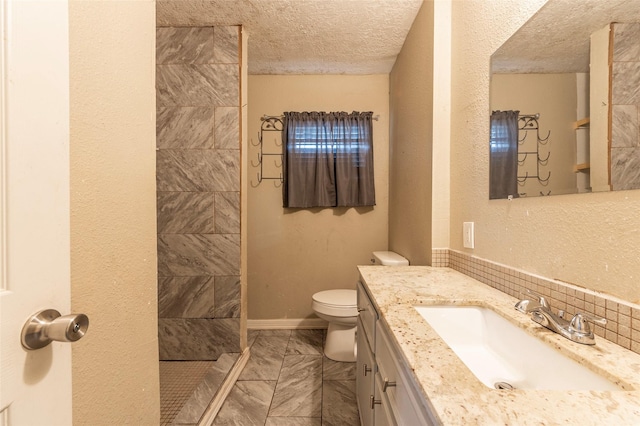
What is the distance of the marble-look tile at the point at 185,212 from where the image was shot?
6.68 ft

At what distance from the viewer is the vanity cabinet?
58 centimetres

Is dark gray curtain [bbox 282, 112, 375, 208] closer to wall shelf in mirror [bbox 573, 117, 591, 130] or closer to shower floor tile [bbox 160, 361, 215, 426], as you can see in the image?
shower floor tile [bbox 160, 361, 215, 426]

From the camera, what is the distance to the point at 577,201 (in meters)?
0.78

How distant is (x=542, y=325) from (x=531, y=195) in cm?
45

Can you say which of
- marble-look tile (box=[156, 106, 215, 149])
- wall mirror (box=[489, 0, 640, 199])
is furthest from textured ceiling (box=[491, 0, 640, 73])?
marble-look tile (box=[156, 106, 215, 149])

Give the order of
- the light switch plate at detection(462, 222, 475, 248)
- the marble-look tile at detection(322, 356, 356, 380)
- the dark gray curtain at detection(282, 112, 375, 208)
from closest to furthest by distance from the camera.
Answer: the light switch plate at detection(462, 222, 475, 248) < the marble-look tile at detection(322, 356, 356, 380) < the dark gray curtain at detection(282, 112, 375, 208)

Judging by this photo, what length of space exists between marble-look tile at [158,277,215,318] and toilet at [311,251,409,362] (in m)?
0.79

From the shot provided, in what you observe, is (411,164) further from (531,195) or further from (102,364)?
(102,364)

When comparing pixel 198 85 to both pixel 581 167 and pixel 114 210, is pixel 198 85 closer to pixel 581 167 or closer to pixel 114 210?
pixel 114 210

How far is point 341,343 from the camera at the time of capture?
211 cm

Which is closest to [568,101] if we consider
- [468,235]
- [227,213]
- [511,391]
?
[468,235]

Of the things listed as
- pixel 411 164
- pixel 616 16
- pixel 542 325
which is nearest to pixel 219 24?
pixel 411 164

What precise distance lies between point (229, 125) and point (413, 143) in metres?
1.31

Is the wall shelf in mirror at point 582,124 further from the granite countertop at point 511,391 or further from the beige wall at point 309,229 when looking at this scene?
A: the beige wall at point 309,229
